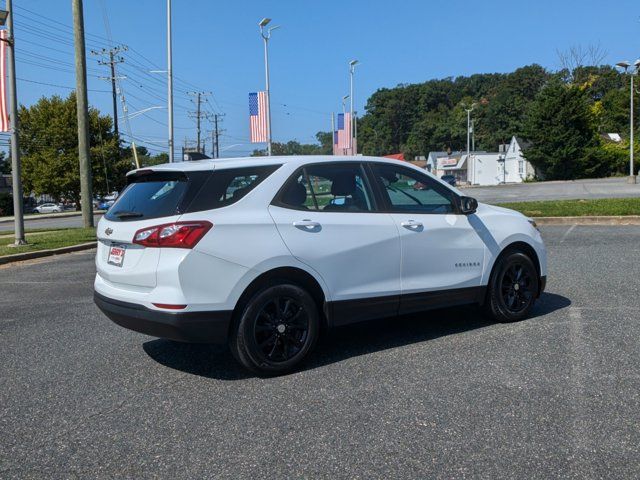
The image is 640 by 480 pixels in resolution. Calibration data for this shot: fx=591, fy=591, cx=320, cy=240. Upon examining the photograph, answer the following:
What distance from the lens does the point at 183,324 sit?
4.13 metres

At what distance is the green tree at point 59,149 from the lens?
169ft

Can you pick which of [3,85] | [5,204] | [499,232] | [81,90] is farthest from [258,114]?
[5,204]

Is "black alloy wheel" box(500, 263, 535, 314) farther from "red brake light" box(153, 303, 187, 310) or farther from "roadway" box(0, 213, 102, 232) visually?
"roadway" box(0, 213, 102, 232)

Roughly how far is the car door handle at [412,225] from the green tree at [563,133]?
2369 inches

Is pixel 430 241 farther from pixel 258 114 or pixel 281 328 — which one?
pixel 258 114

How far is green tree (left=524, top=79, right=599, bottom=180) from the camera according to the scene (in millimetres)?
60062

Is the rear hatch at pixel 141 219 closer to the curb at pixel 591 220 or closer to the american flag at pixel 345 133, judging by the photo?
the curb at pixel 591 220

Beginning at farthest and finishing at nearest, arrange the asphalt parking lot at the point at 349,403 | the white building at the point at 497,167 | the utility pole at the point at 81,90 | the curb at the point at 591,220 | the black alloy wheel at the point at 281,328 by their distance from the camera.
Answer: the white building at the point at 497,167, the utility pole at the point at 81,90, the curb at the point at 591,220, the black alloy wheel at the point at 281,328, the asphalt parking lot at the point at 349,403

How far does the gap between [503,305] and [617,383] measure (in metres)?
1.72

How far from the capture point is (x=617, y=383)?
4.16 metres

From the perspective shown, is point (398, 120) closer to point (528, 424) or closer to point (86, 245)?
point (86, 245)

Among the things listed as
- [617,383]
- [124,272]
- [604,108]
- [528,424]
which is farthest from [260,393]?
[604,108]

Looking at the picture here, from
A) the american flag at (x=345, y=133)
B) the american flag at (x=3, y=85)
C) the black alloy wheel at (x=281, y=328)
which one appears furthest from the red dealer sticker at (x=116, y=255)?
the american flag at (x=345, y=133)

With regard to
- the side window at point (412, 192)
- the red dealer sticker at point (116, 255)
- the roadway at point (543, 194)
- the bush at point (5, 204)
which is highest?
the bush at point (5, 204)
